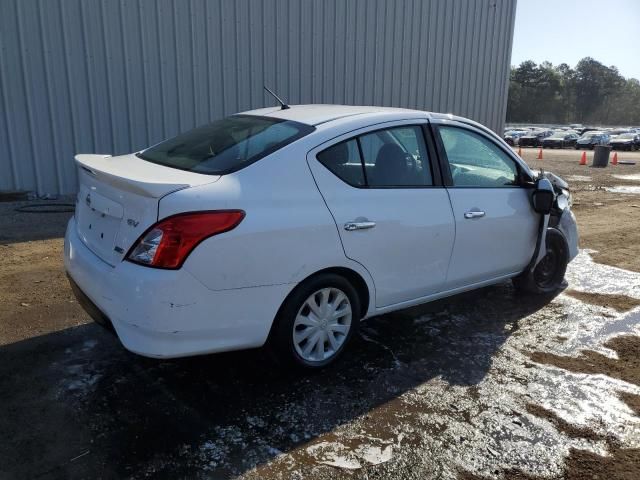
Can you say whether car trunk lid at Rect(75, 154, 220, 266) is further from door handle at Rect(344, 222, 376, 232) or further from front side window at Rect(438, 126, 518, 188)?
front side window at Rect(438, 126, 518, 188)

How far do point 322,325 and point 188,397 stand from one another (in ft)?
2.89

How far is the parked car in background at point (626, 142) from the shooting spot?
36.4 m

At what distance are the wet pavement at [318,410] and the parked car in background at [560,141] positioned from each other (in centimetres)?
4108

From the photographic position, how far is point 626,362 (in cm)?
369

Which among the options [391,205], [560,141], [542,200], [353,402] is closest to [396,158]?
[391,205]

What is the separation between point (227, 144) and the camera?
3.37 meters

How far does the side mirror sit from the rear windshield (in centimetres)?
208

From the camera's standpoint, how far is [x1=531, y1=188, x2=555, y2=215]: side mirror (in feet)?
14.0

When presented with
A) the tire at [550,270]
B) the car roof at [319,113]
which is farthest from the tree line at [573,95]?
the car roof at [319,113]

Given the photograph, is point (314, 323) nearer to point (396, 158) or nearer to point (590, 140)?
point (396, 158)

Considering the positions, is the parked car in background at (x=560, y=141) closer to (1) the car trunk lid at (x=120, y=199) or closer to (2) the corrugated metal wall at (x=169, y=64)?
(2) the corrugated metal wall at (x=169, y=64)

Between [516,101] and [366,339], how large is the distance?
105 metres

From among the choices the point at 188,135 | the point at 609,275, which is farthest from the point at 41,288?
the point at 609,275

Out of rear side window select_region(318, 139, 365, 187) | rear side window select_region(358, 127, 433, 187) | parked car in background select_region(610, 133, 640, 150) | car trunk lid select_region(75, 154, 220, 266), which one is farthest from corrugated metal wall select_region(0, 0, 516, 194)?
parked car in background select_region(610, 133, 640, 150)
